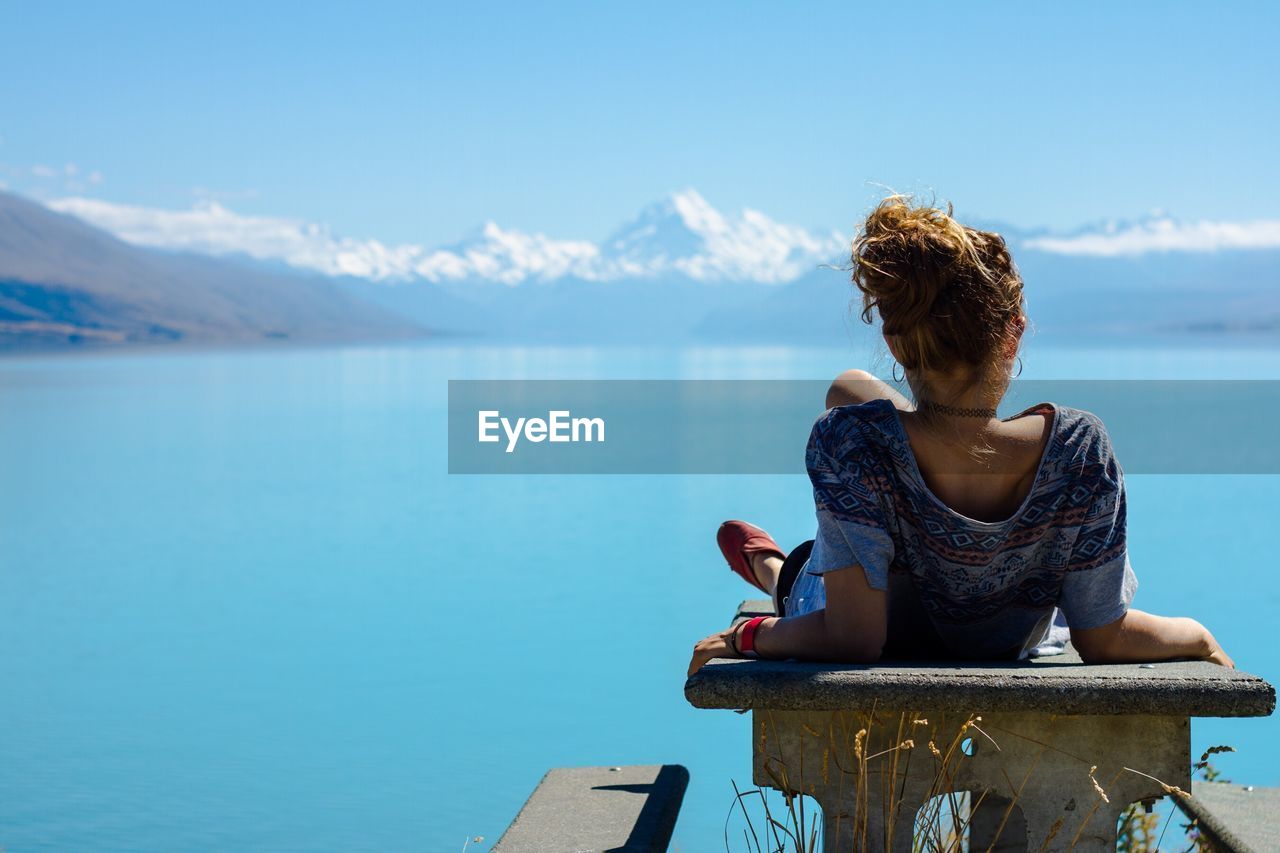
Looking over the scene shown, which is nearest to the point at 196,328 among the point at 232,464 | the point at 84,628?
the point at 232,464

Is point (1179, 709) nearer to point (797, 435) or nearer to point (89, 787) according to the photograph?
point (89, 787)

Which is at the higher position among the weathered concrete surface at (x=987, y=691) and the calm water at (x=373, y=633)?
the weathered concrete surface at (x=987, y=691)

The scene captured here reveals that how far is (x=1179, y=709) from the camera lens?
1.78 meters

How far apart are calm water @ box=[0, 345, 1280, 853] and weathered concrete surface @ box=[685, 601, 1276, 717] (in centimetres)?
46

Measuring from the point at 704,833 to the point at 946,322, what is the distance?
4146mm

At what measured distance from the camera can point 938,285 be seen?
Answer: 1.80 metres

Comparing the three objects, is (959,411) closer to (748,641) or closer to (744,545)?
(748,641)

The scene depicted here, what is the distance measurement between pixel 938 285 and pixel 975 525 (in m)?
0.34

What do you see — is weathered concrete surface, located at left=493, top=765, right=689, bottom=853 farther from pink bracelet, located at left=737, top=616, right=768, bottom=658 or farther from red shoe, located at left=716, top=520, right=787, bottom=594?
pink bracelet, located at left=737, top=616, right=768, bottom=658

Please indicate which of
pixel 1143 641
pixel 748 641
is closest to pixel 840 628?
pixel 748 641

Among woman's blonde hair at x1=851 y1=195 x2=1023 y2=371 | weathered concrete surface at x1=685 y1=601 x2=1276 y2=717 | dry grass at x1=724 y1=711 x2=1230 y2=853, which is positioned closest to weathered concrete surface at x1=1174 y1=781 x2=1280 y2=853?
dry grass at x1=724 y1=711 x2=1230 y2=853

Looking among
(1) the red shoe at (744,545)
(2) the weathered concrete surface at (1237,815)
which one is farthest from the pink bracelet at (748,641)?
(2) the weathered concrete surface at (1237,815)

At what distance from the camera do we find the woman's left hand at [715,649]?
196 centimetres

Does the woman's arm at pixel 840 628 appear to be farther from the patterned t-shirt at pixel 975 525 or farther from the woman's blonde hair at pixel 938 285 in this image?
the woman's blonde hair at pixel 938 285
